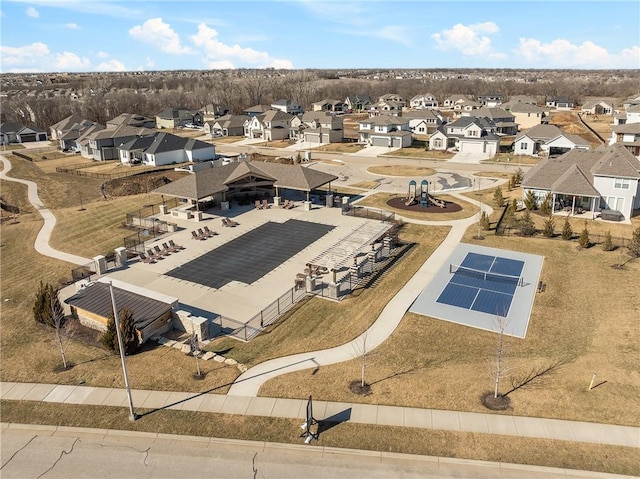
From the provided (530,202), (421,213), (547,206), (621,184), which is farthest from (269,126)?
(621,184)

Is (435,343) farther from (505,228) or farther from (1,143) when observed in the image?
(1,143)

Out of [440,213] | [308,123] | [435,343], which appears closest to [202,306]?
[435,343]

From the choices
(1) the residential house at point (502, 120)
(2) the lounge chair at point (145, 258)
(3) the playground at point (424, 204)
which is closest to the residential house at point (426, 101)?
(1) the residential house at point (502, 120)

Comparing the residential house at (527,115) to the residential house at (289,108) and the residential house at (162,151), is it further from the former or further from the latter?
the residential house at (162,151)

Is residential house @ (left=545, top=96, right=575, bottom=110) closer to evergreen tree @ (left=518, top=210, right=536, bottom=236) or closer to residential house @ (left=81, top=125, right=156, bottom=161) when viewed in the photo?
evergreen tree @ (left=518, top=210, right=536, bottom=236)

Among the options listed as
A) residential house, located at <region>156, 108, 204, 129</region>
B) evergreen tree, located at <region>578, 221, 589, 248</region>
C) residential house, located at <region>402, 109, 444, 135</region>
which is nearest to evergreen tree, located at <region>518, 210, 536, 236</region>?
evergreen tree, located at <region>578, 221, 589, 248</region>
